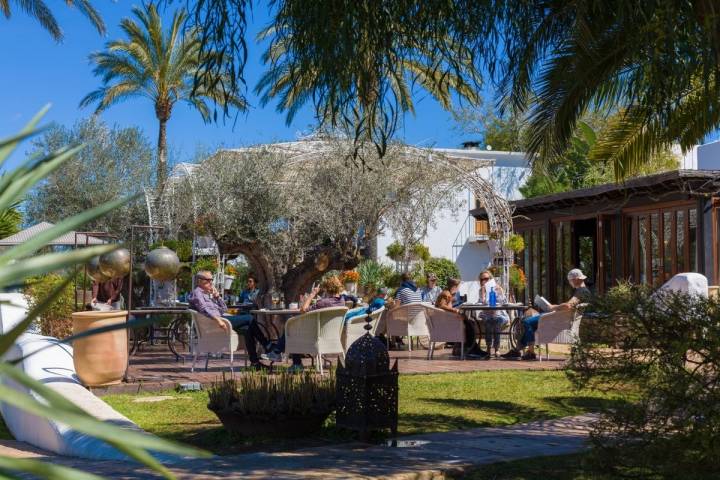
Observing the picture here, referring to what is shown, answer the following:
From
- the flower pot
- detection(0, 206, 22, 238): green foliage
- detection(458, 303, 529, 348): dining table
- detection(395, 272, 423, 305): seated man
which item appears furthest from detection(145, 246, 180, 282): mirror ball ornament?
detection(0, 206, 22, 238): green foliage

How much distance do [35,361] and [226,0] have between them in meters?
4.13

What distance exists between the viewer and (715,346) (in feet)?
16.0

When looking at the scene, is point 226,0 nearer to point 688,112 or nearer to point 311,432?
point 311,432

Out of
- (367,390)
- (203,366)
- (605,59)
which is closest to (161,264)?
(203,366)

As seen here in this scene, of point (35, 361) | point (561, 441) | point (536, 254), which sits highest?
point (536, 254)

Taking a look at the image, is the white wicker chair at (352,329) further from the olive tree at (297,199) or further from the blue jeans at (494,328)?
the olive tree at (297,199)

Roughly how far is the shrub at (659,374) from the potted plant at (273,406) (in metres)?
2.18

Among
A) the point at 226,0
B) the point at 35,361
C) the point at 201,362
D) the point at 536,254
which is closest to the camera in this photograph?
the point at 226,0

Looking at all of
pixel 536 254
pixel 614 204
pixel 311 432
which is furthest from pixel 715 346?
pixel 536 254

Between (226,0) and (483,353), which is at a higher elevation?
(226,0)

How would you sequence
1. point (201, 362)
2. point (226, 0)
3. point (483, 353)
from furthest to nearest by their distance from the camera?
point (483, 353) < point (201, 362) < point (226, 0)

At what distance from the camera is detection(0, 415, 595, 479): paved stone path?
512 centimetres

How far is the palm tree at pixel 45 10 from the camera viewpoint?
57.1ft

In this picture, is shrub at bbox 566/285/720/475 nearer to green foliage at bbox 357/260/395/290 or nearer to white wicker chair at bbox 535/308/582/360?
white wicker chair at bbox 535/308/582/360
